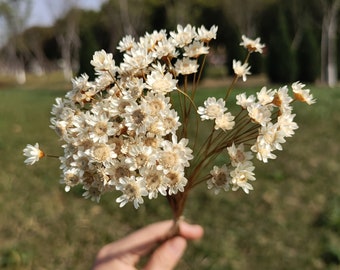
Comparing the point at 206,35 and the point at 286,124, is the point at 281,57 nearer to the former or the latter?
the point at 206,35

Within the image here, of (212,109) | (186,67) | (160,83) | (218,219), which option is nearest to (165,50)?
(186,67)

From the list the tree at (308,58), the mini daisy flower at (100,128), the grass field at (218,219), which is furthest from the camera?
the tree at (308,58)

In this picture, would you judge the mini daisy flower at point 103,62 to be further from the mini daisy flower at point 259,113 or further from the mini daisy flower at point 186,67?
the mini daisy flower at point 259,113

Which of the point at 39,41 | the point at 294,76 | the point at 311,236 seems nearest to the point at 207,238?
the point at 311,236

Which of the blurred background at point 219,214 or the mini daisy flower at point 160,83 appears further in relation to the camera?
the blurred background at point 219,214

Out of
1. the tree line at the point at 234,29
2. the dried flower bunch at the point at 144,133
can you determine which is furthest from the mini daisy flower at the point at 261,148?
the tree line at the point at 234,29

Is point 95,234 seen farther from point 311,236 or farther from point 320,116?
point 320,116
